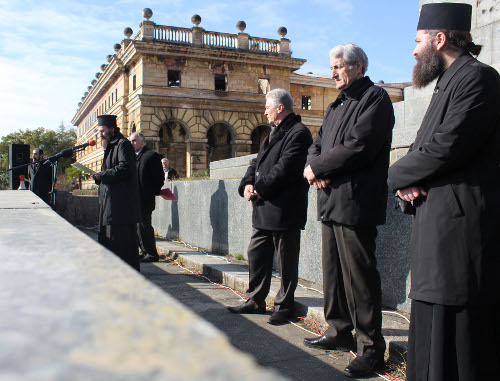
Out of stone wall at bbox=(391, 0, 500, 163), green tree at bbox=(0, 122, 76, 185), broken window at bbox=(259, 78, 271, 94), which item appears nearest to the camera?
stone wall at bbox=(391, 0, 500, 163)

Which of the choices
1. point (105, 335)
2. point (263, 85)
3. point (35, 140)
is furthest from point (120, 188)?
point (35, 140)

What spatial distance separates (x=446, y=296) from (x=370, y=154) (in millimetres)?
1252

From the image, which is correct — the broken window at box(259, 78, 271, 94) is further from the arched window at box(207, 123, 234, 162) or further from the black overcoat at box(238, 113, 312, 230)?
the black overcoat at box(238, 113, 312, 230)

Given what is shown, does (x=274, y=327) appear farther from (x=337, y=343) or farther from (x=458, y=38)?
(x=458, y=38)

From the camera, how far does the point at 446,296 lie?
2113mm

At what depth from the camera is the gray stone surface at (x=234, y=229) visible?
13.3 feet

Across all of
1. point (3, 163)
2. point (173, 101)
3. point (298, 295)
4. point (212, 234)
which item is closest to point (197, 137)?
point (173, 101)

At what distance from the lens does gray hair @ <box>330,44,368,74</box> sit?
11.3 feet

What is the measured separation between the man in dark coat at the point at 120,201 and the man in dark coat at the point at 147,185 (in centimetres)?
189

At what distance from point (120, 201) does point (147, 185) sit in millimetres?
2099

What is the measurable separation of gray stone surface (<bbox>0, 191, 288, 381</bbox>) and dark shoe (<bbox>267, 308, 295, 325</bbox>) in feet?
12.2

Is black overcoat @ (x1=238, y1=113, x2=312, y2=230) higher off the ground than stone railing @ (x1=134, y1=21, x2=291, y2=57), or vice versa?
stone railing @ (x1=134, y1=21, x2=291, y2=57)

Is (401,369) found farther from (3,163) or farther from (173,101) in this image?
(3,163)

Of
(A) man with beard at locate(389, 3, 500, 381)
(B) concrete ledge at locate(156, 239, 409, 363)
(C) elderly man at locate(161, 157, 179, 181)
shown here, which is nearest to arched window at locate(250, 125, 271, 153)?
(C) elderly man at locate(161, 157, 179, 181)
